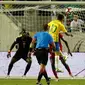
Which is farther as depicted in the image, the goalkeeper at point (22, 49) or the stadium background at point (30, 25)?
the stadium background at point (30, 25)

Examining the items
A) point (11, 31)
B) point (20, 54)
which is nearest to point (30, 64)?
point (20, 54)

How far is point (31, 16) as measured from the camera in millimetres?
17547

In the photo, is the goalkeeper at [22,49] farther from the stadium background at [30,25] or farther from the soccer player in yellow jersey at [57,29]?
the soccer player in yellow jersey at [57,29]

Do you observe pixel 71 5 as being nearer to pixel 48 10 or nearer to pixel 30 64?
pixel 48 10

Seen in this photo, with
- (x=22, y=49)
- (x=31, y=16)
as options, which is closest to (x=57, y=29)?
(x=22, y=49)

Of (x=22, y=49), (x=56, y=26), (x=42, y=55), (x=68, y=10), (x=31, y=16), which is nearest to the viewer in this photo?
(x=42, y=55)

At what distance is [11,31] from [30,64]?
1.65m

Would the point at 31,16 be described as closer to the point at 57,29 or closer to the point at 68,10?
the point at 68,10

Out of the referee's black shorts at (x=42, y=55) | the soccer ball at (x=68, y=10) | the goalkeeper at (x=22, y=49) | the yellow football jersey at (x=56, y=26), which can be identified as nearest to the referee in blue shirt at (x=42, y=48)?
the referee's black shorts at (x=42, y=55)

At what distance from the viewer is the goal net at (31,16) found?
17.0m

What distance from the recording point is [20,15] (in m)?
17.9

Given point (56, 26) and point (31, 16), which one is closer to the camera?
point (56, 26)

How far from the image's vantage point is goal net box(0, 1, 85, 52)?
669 inches

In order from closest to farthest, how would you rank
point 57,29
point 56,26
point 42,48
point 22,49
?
point 42,48
point 56,26
point 57,29
point 22,49
